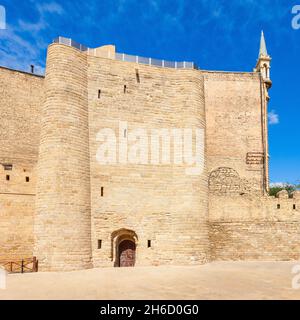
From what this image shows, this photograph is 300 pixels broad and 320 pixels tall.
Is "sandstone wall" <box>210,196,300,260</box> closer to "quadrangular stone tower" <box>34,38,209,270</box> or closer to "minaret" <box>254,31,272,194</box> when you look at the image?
"quadrangular stone tower" <box>34,38,209,270</box>

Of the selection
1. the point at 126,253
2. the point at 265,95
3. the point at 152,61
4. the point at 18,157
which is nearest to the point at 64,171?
the point at 126,253

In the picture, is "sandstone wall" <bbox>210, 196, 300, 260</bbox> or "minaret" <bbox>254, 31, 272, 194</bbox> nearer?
"sandstone wall" <bbox>210, 196, 300, 260</bbox>

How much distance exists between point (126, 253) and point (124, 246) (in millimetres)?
383

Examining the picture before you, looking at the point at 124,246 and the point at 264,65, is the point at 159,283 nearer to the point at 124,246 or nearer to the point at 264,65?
the point at 124,246

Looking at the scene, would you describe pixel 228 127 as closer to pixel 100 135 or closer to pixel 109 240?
pixel 100 135

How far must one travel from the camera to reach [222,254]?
66.6 feet

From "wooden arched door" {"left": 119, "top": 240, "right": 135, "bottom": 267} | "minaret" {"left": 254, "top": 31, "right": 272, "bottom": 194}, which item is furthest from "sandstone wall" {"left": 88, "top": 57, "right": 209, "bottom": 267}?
"minaret" {"left": 254, "top": 31, "right": 272, "bottom": 194}

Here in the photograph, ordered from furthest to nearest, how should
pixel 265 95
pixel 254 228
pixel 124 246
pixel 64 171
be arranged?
1. pixel 265 95
2. pixel 254 228
3. pixel 124 246
4. pixel 64 171

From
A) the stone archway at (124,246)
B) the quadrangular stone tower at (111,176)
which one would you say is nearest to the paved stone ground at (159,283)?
the quadrangular stone tower at (111,176)

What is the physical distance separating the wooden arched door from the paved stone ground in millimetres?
1550

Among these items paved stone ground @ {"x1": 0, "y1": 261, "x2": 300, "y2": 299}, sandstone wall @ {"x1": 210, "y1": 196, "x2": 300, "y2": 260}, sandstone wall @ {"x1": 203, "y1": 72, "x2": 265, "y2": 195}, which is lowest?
paved stone ground @ {"x1": 0, "y1": 261, "x2": 300, "y2": 299}

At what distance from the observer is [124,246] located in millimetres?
Answer: 18938

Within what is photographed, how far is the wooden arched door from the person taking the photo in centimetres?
1867

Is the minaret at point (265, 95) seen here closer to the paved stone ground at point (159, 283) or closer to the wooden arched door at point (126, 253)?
the paved stone ground at point (159, 283)
